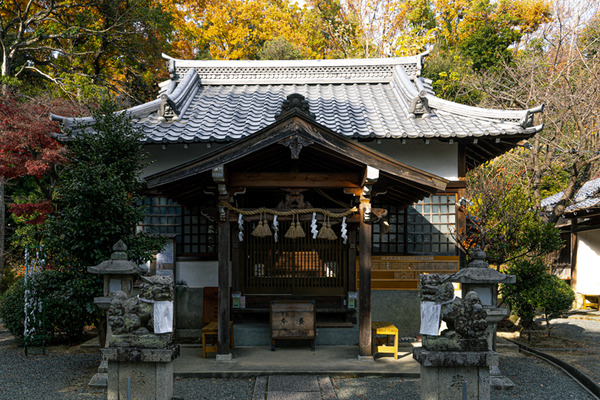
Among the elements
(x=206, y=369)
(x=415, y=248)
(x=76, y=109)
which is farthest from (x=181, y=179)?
(x=76, y=109)

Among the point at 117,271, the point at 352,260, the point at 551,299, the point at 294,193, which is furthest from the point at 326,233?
the point at 551,299

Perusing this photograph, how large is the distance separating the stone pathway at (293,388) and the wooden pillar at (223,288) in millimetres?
1155

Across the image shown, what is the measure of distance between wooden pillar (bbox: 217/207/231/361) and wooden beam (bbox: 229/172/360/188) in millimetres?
677

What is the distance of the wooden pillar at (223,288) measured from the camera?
356 inches

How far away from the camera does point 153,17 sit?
21531 millimetres

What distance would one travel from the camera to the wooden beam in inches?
356

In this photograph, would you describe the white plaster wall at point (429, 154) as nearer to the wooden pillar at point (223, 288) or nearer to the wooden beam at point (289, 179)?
the wooden beam at point (289, 179)

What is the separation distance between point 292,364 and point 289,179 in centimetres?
351

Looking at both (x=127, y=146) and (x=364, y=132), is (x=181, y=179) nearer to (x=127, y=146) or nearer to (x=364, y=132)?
(x=127, y=146)

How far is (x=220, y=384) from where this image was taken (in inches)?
315

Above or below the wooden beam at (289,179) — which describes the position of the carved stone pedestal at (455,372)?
below

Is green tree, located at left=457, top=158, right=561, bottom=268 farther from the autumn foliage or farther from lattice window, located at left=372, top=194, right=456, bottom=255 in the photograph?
the autumn foliage

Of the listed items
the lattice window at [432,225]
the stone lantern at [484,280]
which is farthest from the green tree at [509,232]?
the stone lantern at [484,280]

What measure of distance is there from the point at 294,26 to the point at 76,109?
1971 cm
